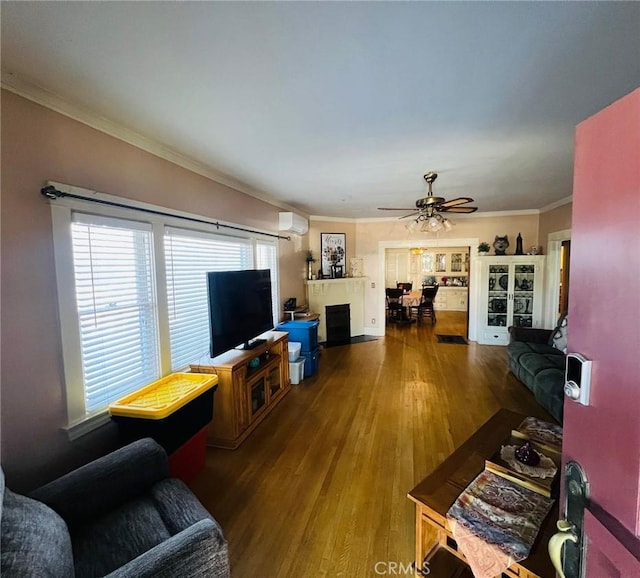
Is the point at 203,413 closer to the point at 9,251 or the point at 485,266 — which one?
the point at 9,251

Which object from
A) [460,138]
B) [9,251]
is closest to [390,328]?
[460,138]

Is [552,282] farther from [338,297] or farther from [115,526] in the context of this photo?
[115,526]

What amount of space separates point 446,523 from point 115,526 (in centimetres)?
143

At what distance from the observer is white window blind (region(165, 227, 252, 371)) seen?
99.8 inches

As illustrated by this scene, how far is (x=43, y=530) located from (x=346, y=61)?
2.18 m

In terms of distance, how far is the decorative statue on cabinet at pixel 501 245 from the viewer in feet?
17.7

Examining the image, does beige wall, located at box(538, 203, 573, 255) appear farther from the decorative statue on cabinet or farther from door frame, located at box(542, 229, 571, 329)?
the decorative statue on cabinet

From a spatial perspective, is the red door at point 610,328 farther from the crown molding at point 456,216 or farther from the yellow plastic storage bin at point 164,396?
the crown molding at point 456,216

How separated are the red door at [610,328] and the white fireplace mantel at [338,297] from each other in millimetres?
4674

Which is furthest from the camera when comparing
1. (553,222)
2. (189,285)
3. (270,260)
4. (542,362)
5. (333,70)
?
(553,222)

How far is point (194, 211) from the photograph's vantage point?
2738mm

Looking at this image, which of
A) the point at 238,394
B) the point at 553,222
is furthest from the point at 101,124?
the point at 553,222

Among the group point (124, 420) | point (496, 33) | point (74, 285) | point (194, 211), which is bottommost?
point (124, 420)

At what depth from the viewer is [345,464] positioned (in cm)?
231
